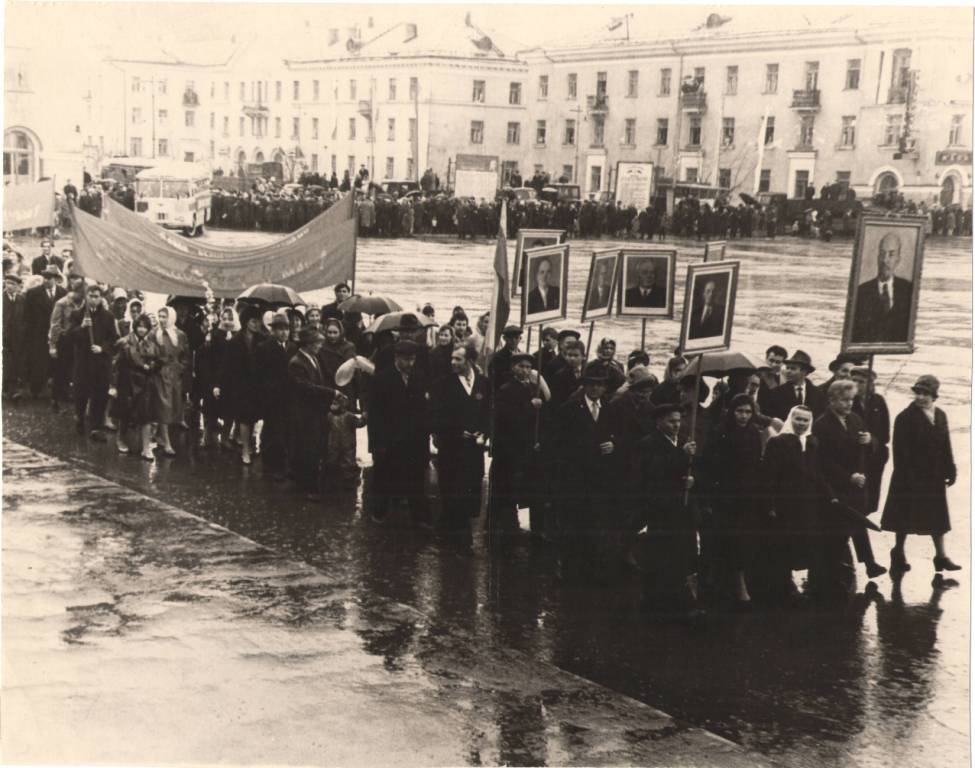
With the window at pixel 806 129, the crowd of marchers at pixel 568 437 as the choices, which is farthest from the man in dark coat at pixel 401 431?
the window at pixel 806 129

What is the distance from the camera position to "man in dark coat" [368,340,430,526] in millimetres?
10234

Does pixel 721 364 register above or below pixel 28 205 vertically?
below

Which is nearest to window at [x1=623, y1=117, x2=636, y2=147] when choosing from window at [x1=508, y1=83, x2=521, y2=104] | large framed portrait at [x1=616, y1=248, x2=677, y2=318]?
window at [x1=508, y1=83, x2=521, y2=104]

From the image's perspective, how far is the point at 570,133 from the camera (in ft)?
43.8

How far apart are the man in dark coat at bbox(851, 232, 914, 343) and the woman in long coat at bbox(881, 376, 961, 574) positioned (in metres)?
0.47

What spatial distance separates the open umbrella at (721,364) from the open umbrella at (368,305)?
487 centimetres

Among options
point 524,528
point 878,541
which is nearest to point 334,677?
point 524,528

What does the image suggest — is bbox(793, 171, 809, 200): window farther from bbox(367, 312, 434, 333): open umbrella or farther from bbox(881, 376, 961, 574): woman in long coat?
bbox(881, 376, 961, 574): woman in long coat

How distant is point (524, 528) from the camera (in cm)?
1081

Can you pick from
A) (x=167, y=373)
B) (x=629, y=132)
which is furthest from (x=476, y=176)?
(x=167, y=373)

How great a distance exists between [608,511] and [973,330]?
3290 mm

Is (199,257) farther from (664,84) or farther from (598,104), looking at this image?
(664,84)

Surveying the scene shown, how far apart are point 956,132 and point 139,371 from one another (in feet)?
25.6

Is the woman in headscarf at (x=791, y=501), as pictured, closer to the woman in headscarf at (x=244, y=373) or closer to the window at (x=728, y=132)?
the woman in headscarf at (x=244, y=373)
